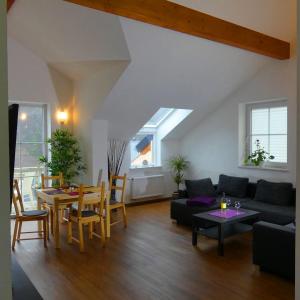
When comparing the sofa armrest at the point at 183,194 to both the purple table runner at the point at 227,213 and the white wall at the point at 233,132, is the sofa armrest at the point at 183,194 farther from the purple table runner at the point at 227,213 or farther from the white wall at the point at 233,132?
the purple table runner at the point at 227,213

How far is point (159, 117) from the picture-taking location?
7531 mm

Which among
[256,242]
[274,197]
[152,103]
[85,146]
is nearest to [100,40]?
[152,103]

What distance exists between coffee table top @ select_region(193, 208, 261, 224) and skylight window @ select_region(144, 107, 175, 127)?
324cm

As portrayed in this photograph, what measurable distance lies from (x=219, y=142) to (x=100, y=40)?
354 cm

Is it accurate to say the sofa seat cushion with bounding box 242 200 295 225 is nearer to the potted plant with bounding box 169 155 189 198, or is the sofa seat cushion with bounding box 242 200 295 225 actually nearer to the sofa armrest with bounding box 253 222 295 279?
the sofa armrest with bounding box 253 222 295 279

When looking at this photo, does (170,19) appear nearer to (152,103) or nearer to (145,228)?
(152,103)

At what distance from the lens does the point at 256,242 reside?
11.8ft

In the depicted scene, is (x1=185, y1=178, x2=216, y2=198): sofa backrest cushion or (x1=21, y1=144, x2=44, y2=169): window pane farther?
(x1=21, y1=144, x2=44, y2=169): window pane

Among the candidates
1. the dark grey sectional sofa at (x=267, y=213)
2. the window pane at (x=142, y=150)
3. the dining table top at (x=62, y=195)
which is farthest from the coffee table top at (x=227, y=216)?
the window pane at (x=142, y=150)

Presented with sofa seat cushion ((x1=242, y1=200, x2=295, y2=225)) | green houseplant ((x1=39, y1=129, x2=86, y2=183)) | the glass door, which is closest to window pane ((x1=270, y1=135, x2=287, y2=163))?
sofa seat cushion ((x1=242, y1=200, x2=295, y2=225))

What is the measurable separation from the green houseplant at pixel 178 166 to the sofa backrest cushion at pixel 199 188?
136 cm

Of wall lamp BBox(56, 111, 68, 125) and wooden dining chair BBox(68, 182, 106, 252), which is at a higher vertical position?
wall lamp BBox(56, 111, 68, 125)

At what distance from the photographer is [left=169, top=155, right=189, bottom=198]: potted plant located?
744 cm

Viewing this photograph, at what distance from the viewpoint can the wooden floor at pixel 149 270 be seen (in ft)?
10.3
